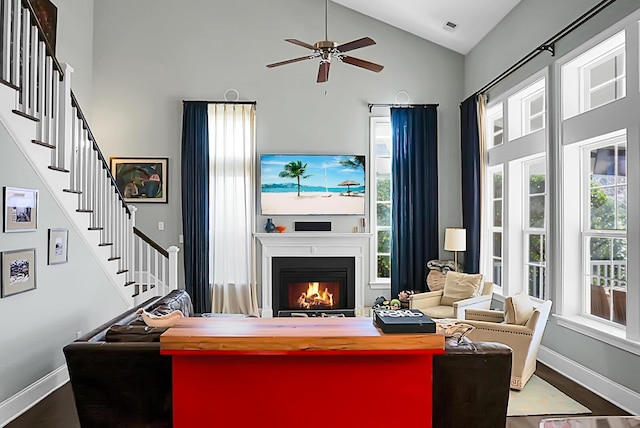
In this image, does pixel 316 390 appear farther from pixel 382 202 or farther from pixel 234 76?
pixel 234 76

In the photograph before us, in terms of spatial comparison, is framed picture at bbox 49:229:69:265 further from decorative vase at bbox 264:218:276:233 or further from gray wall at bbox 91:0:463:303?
decorative vase at bbox 264:218:276:233

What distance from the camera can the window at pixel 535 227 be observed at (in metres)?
5.38

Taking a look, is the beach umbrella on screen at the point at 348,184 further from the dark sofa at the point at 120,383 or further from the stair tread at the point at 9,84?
the dark sofa at the point at 120,383

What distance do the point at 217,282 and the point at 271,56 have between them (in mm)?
3338

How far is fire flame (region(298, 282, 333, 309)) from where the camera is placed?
7246 millimetres

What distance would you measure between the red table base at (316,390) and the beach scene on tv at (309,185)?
4576 millimetres

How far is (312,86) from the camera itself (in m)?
7.23

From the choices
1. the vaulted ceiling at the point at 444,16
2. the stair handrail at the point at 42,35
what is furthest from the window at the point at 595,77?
the stair handrail at the point at 42,35

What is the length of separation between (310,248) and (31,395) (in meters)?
4.03

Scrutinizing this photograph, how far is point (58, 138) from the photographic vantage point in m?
4.27

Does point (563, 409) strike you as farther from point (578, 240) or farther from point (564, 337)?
point (578, 240)

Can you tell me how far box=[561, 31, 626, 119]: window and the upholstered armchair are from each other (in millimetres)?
2233

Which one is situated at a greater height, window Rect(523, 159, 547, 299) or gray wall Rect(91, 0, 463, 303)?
gray wall Rect(91, 0, 463, 303)

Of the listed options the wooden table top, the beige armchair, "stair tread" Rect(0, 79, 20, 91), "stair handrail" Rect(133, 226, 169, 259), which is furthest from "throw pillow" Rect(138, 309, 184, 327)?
"stair handrail" Rect(133, 226, 169, 259)
